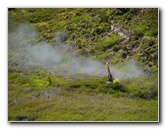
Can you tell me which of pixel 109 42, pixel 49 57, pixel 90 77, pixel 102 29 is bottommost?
pixel 90 77

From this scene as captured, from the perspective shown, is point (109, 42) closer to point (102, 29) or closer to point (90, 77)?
point (102, 29)

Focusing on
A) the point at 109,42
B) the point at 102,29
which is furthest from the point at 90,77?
the point at 102,29

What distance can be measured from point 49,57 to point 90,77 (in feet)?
1.68

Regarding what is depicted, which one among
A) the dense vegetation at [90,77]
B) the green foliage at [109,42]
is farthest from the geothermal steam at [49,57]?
the green foliage at [109,42]

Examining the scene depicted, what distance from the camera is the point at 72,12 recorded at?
15.0ft

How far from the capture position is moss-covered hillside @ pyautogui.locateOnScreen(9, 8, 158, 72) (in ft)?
14.8

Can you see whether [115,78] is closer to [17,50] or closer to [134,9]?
[134,9]

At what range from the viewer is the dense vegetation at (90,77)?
4.46m

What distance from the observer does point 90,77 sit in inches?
178

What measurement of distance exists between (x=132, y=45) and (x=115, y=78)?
42 centimetres

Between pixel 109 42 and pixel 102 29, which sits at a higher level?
pixel 102 29

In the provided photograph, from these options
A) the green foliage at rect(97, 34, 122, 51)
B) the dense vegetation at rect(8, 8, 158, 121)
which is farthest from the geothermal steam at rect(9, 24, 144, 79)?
the green foliage at rect(97, 34, 122, 51)

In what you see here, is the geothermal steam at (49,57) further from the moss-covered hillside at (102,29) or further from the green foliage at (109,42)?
the green foliage at (109,42)
